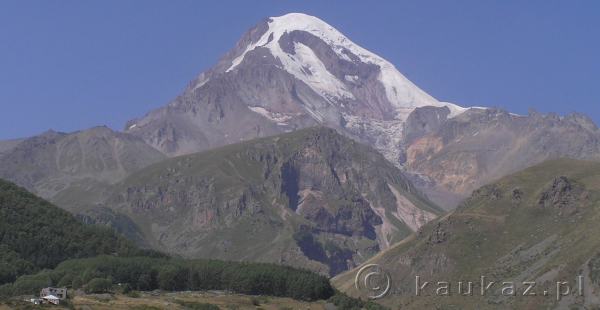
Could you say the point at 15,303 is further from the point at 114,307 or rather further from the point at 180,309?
the point at 180,309

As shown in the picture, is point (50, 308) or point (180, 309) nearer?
point (50, 308)

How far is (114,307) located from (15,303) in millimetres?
21890

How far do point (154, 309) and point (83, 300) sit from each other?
67.7 ft

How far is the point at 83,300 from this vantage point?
644ft

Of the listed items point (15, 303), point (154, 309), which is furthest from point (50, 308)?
point (154, 309)

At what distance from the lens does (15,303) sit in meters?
172

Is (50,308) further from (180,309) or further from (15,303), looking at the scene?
(180,309)

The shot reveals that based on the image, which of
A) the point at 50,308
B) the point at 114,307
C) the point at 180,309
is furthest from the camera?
the point at 180,309

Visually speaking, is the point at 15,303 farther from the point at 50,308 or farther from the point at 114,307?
the point at 114,307

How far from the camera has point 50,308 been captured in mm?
171500

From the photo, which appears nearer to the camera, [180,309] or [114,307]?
[114,307]

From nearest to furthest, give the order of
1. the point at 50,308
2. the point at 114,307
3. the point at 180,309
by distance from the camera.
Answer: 1. the point at 50,308
2. the point at 114,307
3. the point at 180,309

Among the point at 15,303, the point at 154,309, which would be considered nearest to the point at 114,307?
the point at 154,309

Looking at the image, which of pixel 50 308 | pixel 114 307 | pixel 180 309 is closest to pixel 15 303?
pixel 50 308
